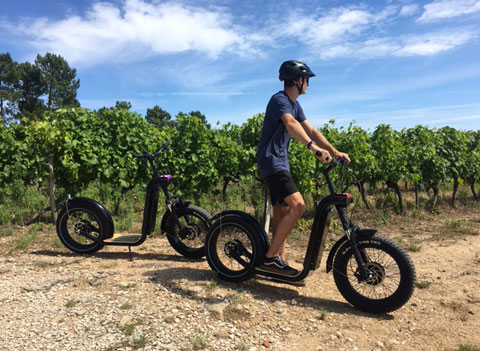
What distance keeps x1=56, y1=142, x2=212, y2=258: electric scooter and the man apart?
1230 millimetres

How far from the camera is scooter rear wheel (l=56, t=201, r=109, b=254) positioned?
521cm

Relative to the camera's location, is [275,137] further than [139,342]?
Yes

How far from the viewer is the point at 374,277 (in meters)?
3.39

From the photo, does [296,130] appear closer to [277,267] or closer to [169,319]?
[277,267]

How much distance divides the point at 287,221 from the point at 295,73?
4.83 ft

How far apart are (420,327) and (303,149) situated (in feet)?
14.5

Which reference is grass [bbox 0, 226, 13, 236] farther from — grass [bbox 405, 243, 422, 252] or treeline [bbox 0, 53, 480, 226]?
grass [bbox 405, 243, 422, 252]

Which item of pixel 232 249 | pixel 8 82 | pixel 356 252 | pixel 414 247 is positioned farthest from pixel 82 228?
pixel 8 82

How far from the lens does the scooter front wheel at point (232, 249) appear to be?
156 inches

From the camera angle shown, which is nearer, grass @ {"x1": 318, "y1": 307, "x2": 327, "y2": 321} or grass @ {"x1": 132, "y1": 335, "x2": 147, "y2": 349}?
grass @ {"x1": 132, "y1": 335, "x2": 147, "y2": 349}

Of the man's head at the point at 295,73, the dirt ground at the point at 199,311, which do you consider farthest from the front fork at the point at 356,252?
the man's head at the point at 295,73

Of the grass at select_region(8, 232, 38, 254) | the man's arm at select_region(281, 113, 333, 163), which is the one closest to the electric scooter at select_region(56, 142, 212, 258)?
the grass at select_region(8, 232, 38, 254)

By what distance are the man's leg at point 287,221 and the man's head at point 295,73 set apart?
1.12 meters

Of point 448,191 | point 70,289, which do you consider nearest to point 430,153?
point 448,191
